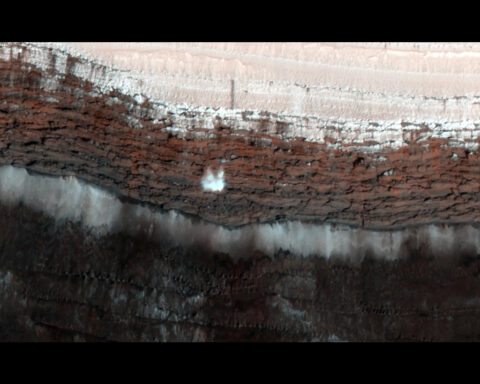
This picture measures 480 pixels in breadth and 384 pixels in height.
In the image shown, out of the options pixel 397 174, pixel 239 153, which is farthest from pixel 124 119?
pixel 397 174

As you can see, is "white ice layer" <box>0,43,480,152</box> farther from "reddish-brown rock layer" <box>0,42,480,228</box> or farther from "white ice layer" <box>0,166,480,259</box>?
"white ice layer" <box>0,166,480,259</box>

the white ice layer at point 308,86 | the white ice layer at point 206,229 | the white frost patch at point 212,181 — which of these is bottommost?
the white ice layer at point 206,229

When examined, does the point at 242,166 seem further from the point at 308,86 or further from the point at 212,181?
the point at 308,86

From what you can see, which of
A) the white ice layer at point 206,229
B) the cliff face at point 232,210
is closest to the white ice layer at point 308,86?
the cliff face at point 232,210

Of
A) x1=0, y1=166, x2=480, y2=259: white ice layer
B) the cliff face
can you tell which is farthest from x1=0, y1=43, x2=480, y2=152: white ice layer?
x1=0, y1=166, x2=480, y2=259: white ice layer

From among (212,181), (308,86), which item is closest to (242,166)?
(212,181)

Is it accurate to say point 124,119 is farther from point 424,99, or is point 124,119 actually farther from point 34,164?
point 424,99

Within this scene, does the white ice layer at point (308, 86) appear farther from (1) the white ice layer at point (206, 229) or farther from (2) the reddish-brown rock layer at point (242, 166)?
(1) the white ice layer at point (206, 229)
